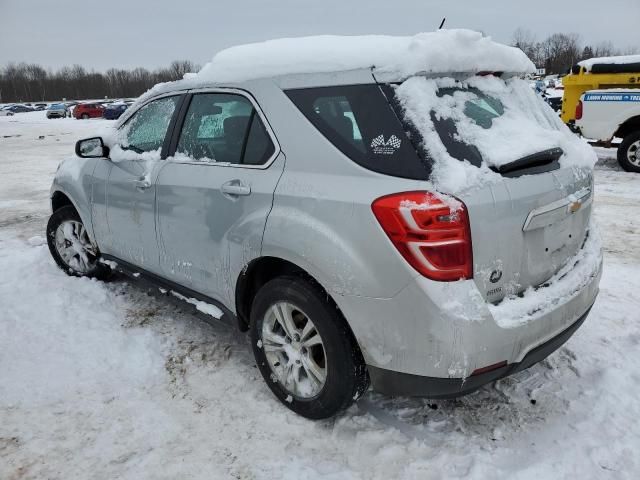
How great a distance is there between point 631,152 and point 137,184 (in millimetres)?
9388

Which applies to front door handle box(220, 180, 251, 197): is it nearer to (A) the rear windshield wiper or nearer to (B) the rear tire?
(A) the rear windshield wiper

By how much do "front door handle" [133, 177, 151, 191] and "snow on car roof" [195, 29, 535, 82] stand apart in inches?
34.9

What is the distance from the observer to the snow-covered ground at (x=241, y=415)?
94.4 inches

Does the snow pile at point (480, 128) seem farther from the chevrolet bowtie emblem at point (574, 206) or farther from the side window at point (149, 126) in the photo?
the side window at point (149, 126)

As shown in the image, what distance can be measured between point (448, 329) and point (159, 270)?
2157 millimetres

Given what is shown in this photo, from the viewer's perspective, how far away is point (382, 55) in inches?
92.6

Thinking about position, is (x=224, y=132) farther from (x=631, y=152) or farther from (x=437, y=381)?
(x=631, y=152)

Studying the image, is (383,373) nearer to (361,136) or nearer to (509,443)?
(509,443)

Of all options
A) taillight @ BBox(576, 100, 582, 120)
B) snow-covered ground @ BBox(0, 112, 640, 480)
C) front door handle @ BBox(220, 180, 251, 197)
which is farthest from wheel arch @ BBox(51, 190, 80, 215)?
taillight @ BBox(576, 100, 582, 120)

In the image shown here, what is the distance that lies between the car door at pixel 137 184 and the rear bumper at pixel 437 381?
6.18 ft

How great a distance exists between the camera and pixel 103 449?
2.55m

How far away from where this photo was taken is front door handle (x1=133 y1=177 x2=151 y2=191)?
11.1 feet

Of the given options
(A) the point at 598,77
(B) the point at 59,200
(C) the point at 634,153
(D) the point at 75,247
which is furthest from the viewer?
(A) the point at 598,77

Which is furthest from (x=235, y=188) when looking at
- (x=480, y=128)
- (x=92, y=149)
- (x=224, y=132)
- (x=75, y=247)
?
(x=75, y=247)
